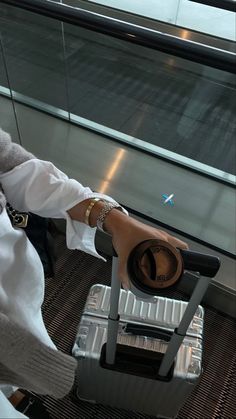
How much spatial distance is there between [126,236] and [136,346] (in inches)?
20.2

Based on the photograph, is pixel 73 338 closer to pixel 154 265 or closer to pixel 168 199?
pixel 168 199

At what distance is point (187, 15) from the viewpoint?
2959mm

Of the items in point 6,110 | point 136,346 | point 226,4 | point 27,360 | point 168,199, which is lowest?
point 168,199

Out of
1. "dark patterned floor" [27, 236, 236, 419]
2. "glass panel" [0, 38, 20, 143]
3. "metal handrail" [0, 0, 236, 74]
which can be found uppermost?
"metal handrail" [0, 0, 236, 74]

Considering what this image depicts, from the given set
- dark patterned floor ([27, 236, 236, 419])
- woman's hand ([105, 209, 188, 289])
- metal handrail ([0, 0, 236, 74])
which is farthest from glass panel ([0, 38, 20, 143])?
woman's hand ([105, 209, 188, 289])

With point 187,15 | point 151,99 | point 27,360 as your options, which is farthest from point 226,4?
point 187,15

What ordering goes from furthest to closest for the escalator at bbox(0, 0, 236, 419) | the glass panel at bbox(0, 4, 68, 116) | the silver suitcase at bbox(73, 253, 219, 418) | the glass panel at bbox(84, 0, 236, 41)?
the glass panel at bbox(84, 0, 236, 41), the glass panel at bbox(0, 4, 68, 116), the escalator at bbox(0, 0, 236, 419), the silver suitcase at bbox(73, 253, 219, 418)

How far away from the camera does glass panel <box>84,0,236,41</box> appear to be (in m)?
2.69

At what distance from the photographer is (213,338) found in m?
1.66

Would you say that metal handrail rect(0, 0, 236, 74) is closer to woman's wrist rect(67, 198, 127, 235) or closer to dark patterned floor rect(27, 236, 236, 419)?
woman's wrist rect(67, 198, 127, 235)

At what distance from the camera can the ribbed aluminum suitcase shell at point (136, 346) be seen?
117cm

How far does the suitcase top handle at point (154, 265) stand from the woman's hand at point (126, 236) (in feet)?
0.05

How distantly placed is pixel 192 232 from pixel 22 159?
1.08m

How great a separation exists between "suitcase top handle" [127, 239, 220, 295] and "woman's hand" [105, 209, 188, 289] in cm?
2
